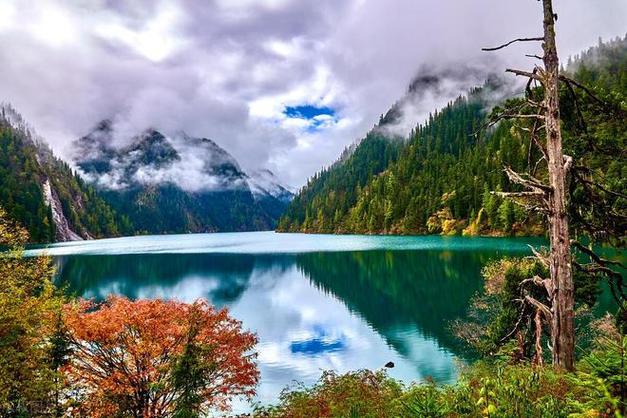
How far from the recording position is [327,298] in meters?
57.5

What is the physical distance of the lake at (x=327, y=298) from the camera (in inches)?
1240

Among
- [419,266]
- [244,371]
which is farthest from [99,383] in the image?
[419,266]

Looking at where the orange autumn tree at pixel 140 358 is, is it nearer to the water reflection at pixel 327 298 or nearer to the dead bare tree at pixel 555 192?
the water reflection at pixel 327 298

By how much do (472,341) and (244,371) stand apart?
66.2 ft

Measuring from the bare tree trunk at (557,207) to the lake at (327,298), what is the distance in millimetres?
19452

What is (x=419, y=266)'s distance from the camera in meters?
73.6

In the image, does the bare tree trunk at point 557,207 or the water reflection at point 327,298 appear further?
the water reflection at point 327,298

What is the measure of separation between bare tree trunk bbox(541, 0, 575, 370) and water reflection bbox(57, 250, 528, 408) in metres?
19.4

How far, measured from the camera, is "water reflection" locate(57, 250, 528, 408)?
1249 inches

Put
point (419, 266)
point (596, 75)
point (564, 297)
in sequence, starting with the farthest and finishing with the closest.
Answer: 1. point (596, 75)
2. point (419, 266)
3. point (564, 297)

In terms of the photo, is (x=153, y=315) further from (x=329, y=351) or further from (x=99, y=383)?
(x=329, y=351)

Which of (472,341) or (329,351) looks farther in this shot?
(329,351)

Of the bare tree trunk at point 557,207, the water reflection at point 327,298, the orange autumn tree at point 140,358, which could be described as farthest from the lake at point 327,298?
the bare tree trunk at point 557,207

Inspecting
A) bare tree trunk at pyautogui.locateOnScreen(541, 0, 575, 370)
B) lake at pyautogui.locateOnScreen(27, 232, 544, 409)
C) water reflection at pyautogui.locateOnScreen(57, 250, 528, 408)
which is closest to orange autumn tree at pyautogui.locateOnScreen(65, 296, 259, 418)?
lake at pyautogui.locateOnScreen(27, 232, 544, 409)
